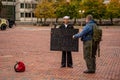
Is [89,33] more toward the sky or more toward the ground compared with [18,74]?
more toward the sky

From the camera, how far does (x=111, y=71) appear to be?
1498 cm

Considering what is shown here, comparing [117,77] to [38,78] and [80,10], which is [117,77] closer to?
[38,78]

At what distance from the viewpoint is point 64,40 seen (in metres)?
15.8

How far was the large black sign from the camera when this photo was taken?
615 inches

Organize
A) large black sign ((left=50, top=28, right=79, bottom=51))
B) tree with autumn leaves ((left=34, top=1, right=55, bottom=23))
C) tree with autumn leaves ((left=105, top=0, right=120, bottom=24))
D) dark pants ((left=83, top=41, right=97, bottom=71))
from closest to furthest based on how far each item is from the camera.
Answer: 1. dark pants ((left=83, top=41, right=97, bottom=71))
2. large black sign ((left=50, top=28, right=79, bottom=51))
3. tree with autumn leaves ((left=105, top=0, right=120, bottom=24))
4. tree with autumn leaves ((left=34, top=1, right=55, bottom=23))

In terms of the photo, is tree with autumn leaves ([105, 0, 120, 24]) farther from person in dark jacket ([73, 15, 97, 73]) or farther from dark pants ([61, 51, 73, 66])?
person in dark jacket ([73, 15, 97, 73])

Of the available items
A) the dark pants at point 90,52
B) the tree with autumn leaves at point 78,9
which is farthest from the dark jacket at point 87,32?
the tree with autumn leaves at point 78,9

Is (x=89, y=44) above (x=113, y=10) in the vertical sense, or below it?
above

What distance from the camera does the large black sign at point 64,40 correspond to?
1561 centimetres

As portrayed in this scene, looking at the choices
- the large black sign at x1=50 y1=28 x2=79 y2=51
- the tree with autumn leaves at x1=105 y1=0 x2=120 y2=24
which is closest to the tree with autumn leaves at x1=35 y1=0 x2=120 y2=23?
the tree with autumn leaves at x1=105 y1=0 x2=120 y2=24

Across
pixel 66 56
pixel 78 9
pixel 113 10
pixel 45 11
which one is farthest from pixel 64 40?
pixel 45 11

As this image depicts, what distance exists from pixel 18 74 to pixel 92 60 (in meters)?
2.49

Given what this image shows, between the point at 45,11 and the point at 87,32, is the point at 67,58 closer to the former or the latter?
the point at 87,32

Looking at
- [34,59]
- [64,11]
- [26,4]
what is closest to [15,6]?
[26,4]
